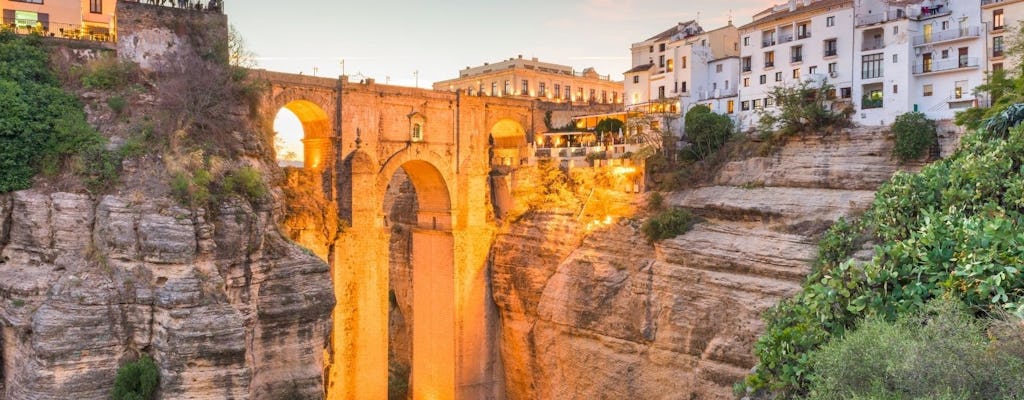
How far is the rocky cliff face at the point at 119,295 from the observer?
624 inches

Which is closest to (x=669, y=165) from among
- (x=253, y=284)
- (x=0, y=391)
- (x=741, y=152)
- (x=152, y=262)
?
(x=741, y=152)

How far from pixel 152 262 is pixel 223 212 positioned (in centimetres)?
→ 202

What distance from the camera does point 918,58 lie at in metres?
28.4

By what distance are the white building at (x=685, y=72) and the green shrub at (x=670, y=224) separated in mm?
7934

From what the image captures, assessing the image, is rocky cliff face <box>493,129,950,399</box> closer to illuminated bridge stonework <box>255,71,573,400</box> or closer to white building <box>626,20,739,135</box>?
illuminated bridge stonework <box>255,71,573,400</box>

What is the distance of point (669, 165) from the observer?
3062 cm

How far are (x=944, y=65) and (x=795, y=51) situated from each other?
590 cm

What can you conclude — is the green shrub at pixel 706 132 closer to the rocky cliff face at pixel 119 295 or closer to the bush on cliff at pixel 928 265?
the bush on cliff at pixel 928 265

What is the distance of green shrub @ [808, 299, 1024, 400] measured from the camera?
8.38 m

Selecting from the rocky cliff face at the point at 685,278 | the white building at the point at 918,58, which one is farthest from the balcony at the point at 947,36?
the rocky cliff face at the point at 685,278

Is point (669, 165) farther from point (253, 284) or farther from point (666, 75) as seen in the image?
point (253, 284)

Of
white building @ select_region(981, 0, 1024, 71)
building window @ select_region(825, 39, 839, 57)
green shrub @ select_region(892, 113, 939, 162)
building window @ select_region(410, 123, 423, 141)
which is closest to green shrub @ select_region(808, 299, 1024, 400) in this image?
green shrub @ select_region(892, 113, 939, 162)

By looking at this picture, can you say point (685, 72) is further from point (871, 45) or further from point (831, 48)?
point (871, 45)

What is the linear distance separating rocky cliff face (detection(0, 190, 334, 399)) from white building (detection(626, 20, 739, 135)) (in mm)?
23060
